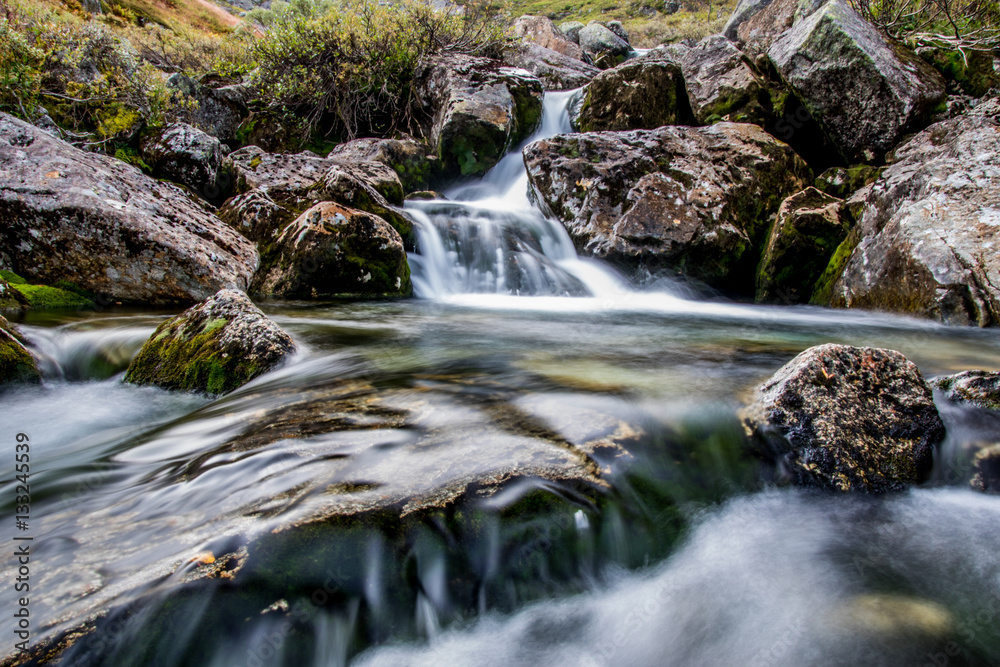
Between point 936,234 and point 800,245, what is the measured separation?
1752 mm

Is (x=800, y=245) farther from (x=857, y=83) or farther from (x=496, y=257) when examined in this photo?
(x=496, y=257)

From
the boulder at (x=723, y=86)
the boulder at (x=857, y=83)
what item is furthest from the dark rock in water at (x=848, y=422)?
the boulder at (x=723, y=86)

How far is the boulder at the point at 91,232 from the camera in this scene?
221 inches

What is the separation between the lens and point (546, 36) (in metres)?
23.5

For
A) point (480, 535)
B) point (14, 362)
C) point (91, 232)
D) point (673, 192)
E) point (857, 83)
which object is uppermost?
point (857, 83)

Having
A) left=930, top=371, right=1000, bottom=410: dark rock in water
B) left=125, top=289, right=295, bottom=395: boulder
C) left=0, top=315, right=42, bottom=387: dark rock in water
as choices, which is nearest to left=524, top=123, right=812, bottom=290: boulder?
left=930, top=371, right=1000, bottom=410: dark rock in water

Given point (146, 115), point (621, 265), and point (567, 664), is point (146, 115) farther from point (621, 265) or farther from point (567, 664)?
point (567, 664)

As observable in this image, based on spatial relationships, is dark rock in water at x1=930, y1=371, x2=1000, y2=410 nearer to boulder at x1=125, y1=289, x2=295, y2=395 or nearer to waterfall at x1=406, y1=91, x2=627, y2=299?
boulder at x1=125, y1=289, x2=295, y2=395

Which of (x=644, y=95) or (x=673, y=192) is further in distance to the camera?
(x=644, y=95)

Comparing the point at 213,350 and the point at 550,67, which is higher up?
the point at 550,67

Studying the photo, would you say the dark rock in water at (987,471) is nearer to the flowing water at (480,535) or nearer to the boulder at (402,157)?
the flowing water at (480,535)

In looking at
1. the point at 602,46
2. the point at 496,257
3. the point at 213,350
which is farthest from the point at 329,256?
the point at 602,46

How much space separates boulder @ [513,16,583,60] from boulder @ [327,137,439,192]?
14313 millimetres

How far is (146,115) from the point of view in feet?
33.0
